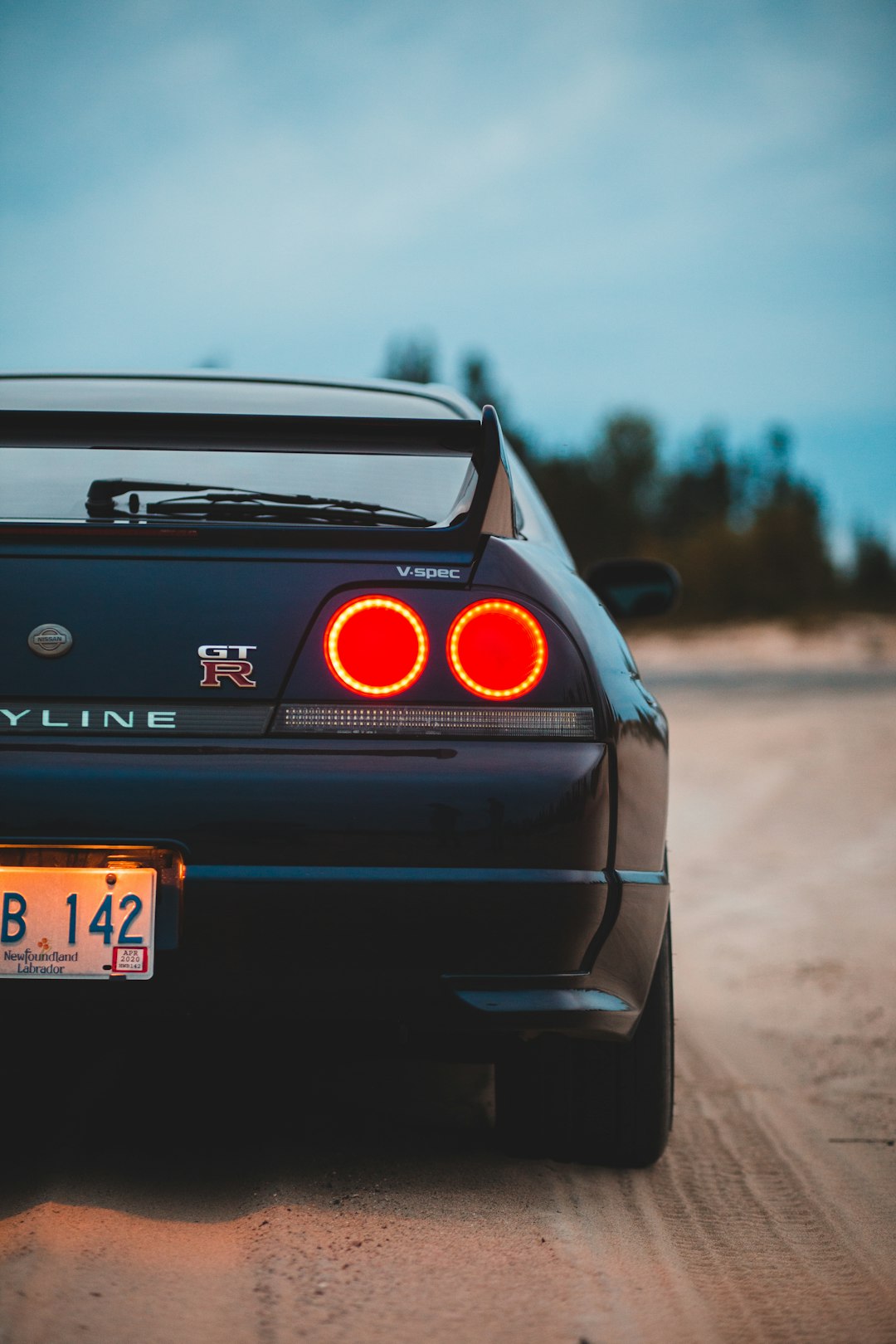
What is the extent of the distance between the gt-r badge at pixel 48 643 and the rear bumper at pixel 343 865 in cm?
17

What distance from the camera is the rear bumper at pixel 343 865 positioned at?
195cm

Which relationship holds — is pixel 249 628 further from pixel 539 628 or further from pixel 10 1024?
pixel 10 1024

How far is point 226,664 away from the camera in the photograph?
2027mm

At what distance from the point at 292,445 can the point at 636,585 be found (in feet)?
5.22

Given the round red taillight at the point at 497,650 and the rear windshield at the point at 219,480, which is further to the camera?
the rear windshield at the point at 219,480

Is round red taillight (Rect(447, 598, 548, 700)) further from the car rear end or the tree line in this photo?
the tree line

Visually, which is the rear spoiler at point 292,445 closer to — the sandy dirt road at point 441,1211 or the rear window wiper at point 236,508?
the rear window wiper at point 236,508

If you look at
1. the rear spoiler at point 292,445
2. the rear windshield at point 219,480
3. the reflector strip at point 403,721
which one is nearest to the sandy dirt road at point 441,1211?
the reflector strip at point 403,721

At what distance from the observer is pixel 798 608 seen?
48656 millimetres

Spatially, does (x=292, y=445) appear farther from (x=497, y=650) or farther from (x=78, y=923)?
(x=78, y=923)

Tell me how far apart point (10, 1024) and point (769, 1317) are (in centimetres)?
129

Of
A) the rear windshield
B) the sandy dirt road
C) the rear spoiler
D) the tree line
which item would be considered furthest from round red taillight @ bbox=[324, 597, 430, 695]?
the tree line

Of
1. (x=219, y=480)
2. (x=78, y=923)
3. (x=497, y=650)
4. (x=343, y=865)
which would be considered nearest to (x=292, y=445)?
(x=219, y=480)

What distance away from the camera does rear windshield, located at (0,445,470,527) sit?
2271 millimetres
